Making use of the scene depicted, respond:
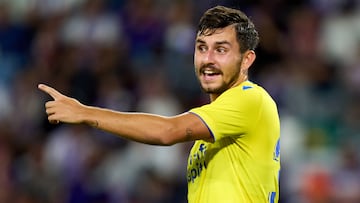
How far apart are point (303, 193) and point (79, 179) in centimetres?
256

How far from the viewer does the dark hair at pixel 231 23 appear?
529 centimetres

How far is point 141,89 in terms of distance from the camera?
10734 mm

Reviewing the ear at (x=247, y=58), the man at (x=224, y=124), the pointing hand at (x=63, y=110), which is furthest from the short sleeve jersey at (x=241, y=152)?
the pointing hand at (x=63, y=110)

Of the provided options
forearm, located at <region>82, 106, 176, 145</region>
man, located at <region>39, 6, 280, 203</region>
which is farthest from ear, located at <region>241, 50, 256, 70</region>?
forearm, located at <region>82, 106, 176, 145</region>

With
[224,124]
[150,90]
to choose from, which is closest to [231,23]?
[224,124]

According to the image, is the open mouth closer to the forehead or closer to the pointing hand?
the forehead

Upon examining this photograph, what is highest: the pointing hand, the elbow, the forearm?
the pointing hand

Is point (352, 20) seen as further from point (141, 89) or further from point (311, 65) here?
point (141, 89)

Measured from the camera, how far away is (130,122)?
15.9ft

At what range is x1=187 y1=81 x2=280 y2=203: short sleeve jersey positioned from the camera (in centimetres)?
509

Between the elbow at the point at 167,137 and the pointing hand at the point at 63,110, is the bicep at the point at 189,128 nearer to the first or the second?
the elbow at the point at 167,137

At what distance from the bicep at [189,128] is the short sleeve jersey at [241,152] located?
0.08 meters

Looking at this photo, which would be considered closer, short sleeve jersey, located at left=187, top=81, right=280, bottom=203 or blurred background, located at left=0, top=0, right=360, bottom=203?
short sleeve jersey, located at left=187, top=81, right=280, bottom=203

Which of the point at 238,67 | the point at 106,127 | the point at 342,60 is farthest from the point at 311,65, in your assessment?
the point at 106,127
